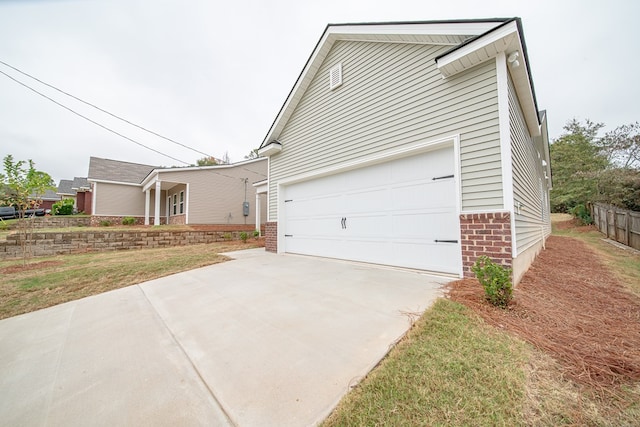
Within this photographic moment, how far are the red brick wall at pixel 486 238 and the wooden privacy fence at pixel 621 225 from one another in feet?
35.6

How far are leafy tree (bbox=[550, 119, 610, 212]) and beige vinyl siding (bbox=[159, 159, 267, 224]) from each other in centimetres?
2108

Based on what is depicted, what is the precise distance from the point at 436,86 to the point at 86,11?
28.5 ft

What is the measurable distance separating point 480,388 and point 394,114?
4.57 m

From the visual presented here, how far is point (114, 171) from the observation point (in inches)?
656

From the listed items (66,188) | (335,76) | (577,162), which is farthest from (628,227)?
(66,188)

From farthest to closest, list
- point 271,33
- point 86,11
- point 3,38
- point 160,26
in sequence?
1. point 271,33
2. point 160,26
3. point 3,38
4. point 86,11

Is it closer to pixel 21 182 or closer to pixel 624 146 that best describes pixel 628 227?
pixel 624 146

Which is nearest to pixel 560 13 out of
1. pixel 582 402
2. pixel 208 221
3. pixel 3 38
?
pixel 582 402

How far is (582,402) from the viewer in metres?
1.47

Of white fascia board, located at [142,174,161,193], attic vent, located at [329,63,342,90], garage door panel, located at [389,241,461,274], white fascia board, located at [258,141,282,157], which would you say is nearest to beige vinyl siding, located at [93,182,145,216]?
white fascia board, located at [142,174,161,193]

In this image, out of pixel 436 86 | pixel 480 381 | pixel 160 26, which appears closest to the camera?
pixel 480 381

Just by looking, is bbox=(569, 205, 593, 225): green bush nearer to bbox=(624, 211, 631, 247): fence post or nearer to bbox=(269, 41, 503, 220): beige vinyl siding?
bbox=(624, 211, 631, 247): fence post

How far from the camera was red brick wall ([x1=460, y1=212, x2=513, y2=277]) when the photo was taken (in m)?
3.45

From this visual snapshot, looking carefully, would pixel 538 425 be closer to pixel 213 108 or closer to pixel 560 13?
pixel 560 13
